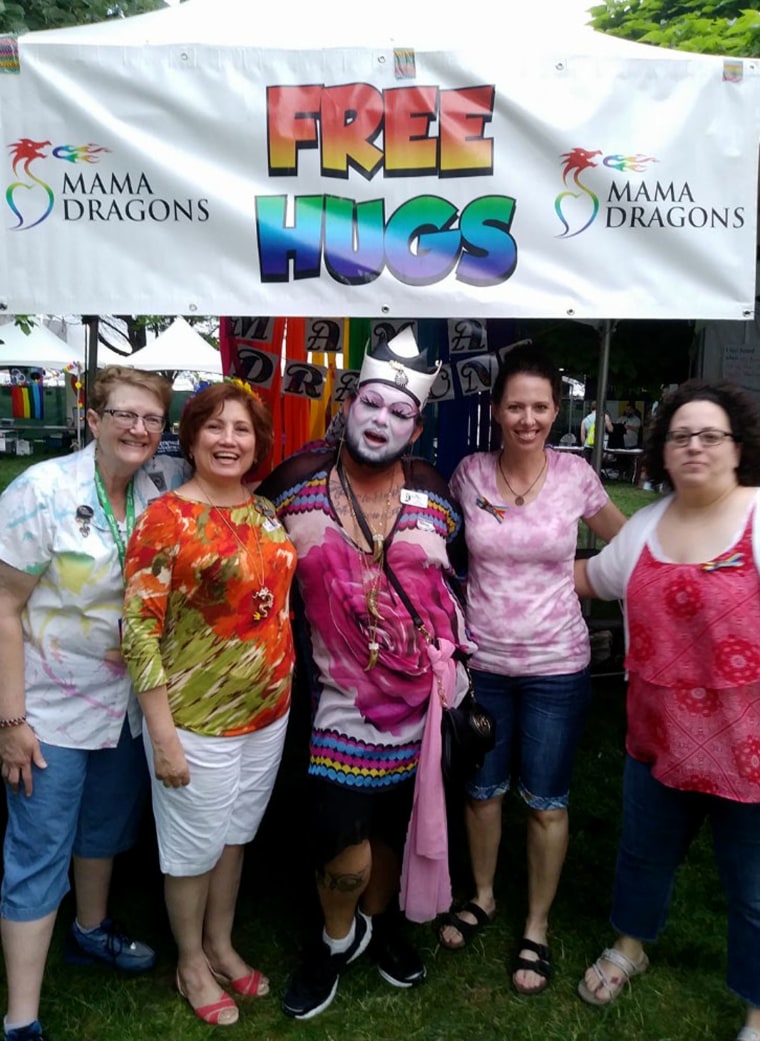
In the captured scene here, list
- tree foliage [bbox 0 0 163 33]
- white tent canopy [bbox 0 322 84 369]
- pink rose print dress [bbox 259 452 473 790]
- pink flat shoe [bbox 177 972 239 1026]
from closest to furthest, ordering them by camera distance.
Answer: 1. pink rose print dress [bbox 259 452 473 790]
2. pink flat shoe [bbox 177 972 239 1026]
3. tree foliage [bbox 0 0 163 33]
4. white tent canopy [bbox 0 322 84 369]

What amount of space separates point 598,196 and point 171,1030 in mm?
2738

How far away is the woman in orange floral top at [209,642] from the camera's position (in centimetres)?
219

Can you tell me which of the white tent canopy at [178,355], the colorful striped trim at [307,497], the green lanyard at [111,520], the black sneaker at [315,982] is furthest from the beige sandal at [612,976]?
the white tent canopy at [178,355]

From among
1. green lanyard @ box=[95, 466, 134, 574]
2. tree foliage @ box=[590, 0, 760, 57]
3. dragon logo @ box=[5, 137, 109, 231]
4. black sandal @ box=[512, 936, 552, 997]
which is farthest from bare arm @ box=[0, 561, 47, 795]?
tree foliage @ box=[590, 0, 760, 57]

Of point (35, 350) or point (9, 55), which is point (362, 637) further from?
point (35, 350)

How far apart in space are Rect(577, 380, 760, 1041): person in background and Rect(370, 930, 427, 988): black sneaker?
0.88 m

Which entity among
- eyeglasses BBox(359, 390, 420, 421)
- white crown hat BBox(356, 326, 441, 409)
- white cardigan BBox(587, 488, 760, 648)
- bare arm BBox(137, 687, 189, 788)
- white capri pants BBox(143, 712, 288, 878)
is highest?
white crown hat BBox(356, 326, 441, 409)

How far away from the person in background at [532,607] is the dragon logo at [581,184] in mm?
443

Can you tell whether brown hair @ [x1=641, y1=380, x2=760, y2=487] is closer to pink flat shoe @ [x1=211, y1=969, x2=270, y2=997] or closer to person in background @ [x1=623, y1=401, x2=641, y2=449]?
pink flat shoe @ [x1=211, y1=969, x2=270, y2=997]

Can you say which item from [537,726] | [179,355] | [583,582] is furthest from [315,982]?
[179,355]

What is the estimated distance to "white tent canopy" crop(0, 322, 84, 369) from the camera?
17.6 meters

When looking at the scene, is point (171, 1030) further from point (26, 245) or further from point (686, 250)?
point (686, 250)

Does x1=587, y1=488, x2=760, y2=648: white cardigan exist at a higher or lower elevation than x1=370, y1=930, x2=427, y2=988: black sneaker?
higher

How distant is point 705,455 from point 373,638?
1.03 m
